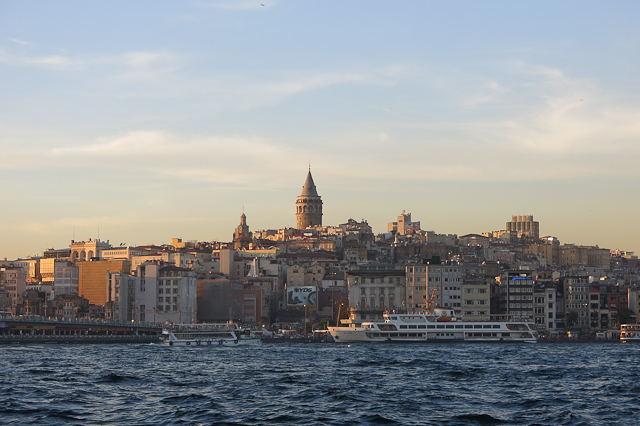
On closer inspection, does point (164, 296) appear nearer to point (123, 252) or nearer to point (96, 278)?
point (96, 278)

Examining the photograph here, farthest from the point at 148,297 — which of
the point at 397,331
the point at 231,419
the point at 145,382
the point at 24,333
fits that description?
the point at 231,419

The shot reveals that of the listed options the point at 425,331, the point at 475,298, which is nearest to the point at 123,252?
the point at 475,298

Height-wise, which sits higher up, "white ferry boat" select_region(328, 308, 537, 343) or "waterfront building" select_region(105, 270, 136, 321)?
"waterfront building" select_region(105, 270, 136, 321)

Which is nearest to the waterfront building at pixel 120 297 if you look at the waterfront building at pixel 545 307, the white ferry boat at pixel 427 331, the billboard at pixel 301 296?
the billboard at pixel 301 296

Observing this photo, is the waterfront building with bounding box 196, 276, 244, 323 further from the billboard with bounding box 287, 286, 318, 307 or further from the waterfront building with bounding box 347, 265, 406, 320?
the waterfront building with bounding box 347, 265, 406, 320

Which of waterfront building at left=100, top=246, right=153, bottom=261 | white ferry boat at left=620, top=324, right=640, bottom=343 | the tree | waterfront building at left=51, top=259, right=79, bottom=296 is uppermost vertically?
waterfront building at left=100, top=246, right=153, bottom=261

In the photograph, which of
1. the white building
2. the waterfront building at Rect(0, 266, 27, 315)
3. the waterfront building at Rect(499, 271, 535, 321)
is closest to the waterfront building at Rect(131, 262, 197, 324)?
the white building
